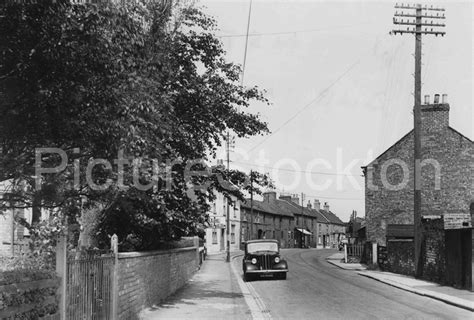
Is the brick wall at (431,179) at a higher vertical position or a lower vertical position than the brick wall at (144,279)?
higher

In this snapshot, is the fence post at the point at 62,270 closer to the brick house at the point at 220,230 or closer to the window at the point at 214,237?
the brick house at the point at 220,230

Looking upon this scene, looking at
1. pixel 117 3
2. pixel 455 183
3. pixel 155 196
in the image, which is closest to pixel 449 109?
pixel 455 183

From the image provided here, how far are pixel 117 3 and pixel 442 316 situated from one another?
10186 millimetres

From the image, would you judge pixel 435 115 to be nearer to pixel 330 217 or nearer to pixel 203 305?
pixel 203 305

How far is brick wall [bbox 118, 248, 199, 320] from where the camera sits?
10281 mm

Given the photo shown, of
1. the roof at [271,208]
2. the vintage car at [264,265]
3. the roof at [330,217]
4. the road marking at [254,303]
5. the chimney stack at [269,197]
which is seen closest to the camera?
the road marking at [254,303]

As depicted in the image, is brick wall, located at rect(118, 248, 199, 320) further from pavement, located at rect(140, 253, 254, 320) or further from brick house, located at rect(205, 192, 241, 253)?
brick house, located at rect(205, 192, 241, 253)

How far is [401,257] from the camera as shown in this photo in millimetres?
26719

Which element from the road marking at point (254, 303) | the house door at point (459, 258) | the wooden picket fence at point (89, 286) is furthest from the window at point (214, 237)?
the wooden picket fence at point (89, 286)

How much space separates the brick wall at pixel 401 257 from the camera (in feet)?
83.5

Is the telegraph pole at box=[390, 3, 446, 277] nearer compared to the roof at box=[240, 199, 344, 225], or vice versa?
the telegraph pole at box=[390, 3, 446, 277]

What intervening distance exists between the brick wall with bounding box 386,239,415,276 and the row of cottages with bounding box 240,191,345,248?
35.5 meters

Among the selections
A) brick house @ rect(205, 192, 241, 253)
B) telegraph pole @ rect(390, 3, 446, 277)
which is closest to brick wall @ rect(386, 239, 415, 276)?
telegraph pole @ rect(390, 3, 446, 277)

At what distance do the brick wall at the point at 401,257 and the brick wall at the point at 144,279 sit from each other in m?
12.1
